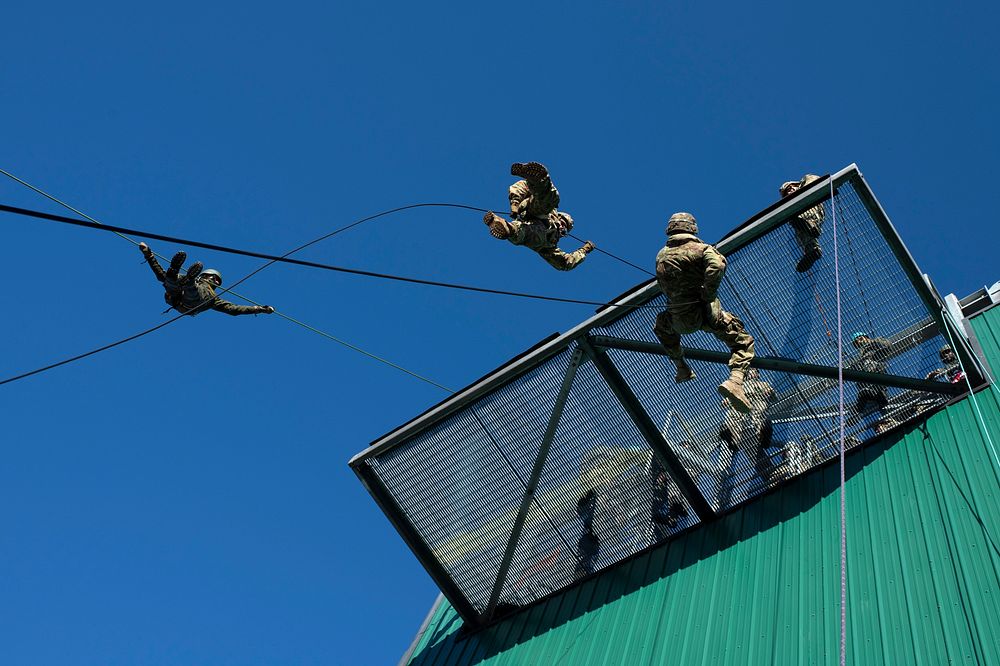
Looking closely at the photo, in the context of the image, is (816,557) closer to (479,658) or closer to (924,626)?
(924,626)

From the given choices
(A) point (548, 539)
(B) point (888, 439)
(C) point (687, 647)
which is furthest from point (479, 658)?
(B) point (888, 439)

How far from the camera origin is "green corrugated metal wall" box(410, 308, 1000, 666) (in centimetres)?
923

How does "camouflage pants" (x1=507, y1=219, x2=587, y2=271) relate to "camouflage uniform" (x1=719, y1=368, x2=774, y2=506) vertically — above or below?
above

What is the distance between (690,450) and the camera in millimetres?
→ 12688

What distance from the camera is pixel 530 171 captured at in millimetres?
10695

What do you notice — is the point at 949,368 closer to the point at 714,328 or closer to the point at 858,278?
the point at 858,278

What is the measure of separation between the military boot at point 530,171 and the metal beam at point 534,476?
8.46ft

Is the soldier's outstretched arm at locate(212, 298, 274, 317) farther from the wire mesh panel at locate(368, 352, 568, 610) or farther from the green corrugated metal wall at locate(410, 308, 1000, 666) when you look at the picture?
the green corrugated metal wall at locate(410, 308, 1000, 666)

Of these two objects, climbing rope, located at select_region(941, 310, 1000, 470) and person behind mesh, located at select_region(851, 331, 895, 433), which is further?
person behind mesh, located at select_region(851, 331, 895, 433)

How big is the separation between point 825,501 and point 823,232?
9.34 ft

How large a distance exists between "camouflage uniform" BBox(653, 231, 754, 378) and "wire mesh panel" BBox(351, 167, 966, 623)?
28.2 inches

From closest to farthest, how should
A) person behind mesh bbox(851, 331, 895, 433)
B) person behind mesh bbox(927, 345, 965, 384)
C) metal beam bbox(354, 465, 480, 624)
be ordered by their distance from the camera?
person behind mesh bbox(927, 345, 965, 384), person behind mesh bbox(851, 331, 895, 433), metal beam bbox(354, 465, 480, 624)

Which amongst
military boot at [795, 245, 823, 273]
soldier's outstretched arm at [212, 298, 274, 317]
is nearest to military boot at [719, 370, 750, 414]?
military boot at [795, 245, 823, 273]

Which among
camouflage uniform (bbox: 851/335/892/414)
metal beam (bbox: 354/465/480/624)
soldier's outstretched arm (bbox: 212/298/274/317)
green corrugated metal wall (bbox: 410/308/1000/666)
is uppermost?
soldier's outstretched arm (bbox: 212/298/274/317)
